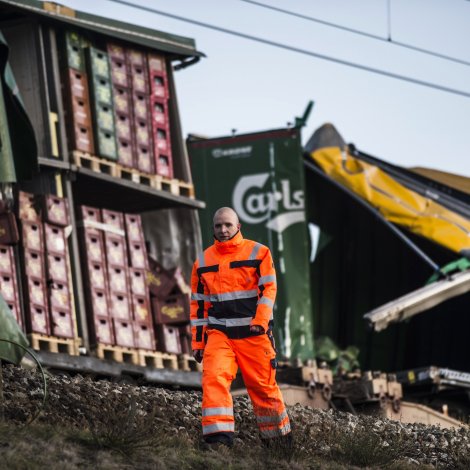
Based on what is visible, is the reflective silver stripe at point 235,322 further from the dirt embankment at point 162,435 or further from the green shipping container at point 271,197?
the green shipping container at point 271,197

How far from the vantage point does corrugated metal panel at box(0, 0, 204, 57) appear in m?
18.4

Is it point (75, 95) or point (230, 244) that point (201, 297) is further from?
point (75, 95)

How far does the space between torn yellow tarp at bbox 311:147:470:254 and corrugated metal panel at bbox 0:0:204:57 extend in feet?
23.1

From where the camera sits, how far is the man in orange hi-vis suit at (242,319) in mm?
9984

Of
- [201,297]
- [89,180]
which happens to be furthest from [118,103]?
[201,297]

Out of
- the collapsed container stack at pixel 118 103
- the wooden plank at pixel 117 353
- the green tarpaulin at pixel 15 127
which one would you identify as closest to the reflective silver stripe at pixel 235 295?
the green tarpaulin at pixel 15 127

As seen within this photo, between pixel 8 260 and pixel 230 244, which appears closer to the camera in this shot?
pixel 230 244

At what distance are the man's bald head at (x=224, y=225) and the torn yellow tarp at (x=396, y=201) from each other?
52.7 ft

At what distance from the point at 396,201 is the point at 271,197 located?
2.46 meters

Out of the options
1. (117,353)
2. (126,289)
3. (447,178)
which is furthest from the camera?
(447,178)

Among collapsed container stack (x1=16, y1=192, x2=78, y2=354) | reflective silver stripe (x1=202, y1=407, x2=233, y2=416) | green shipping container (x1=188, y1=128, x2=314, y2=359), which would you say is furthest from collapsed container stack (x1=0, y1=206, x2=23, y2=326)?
green shipping container (x1=188, y1=128, x2=314, y2=359)

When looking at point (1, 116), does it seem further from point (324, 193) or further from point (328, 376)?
point (324, 193)

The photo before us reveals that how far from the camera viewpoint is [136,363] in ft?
62.5

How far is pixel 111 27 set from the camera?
64.6ft
